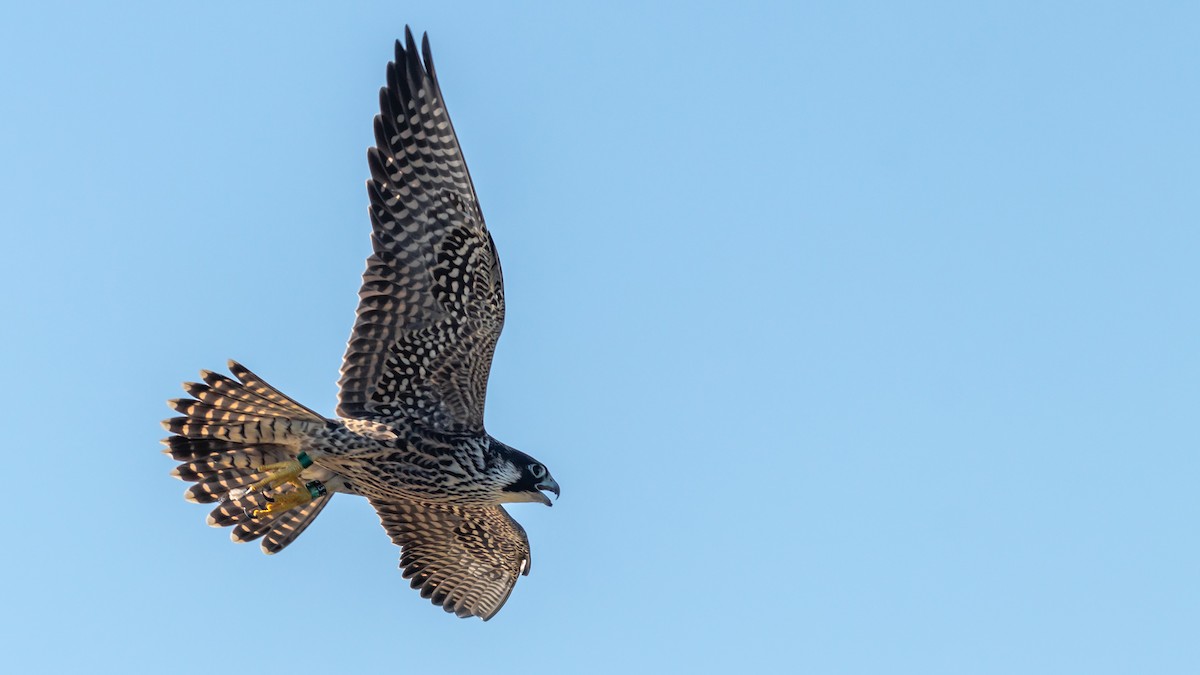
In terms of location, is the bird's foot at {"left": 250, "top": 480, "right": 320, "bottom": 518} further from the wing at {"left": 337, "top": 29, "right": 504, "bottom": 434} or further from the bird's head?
the bird's head

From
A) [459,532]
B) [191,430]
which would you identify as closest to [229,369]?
[191,430]

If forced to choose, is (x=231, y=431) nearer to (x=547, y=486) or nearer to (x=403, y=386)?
(x=403, y=386)

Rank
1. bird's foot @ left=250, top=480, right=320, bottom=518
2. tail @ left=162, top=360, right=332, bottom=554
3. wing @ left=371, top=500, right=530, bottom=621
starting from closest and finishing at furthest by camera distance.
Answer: tail @ left=162, top=360, right=332, bottom=554, bird's foot @ left=250, top=480, right=320, bottom=518, wing @ left=371, top=500, right=530, bottom=621

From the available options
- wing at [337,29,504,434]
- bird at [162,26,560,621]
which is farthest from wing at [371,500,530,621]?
wing at [337,29,504,434]

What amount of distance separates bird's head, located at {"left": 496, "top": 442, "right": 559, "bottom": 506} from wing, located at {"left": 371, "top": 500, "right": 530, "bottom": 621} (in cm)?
182

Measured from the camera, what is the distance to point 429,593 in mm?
16859

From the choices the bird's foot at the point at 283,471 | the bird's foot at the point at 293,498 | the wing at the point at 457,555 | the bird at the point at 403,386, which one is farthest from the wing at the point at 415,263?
the wing at the point at 457,555

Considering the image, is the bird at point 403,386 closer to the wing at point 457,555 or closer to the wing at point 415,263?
the wing at point 415,263

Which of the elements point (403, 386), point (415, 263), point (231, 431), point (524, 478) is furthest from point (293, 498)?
point (415, 263)

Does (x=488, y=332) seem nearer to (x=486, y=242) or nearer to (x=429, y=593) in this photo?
(x=486, y=242)

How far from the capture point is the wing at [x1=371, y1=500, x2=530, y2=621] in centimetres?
1661

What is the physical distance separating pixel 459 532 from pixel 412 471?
7.30 feet

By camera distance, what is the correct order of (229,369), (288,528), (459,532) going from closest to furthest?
(229,369) < (288,528) < (459,532)

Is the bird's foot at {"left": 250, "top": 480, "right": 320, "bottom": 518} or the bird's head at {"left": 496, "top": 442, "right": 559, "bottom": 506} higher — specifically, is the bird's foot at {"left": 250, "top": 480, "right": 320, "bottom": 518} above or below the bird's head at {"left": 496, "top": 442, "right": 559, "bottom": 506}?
below
